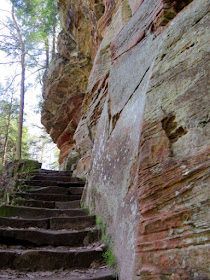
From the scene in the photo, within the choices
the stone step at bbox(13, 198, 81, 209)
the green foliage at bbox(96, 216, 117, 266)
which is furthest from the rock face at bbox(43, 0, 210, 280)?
the stone step at bbox(13, 198, 81, 209)

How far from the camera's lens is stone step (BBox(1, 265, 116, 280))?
250cm

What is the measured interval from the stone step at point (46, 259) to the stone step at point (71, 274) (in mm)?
77

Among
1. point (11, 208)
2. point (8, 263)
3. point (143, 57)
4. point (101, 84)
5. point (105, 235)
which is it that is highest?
point (101, 84)

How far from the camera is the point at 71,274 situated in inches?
107

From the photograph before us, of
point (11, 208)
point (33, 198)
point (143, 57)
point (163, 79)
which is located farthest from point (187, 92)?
point (33, 198)

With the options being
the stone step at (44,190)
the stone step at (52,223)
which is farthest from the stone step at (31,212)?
the stone step at (44,190)

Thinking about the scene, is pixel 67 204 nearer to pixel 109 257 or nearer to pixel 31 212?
pixel 31 212

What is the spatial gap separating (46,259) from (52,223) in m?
0.95

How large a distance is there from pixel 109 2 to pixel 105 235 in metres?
8.89

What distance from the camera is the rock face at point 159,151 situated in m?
1.71

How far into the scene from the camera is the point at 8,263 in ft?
9.27

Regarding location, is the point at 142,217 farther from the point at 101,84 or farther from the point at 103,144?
the point at 101,84

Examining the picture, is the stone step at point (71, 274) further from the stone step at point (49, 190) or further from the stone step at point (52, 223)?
the stone step at point (49, 190)

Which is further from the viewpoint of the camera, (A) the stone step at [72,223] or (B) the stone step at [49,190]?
(B) the stone step at [49,190]
